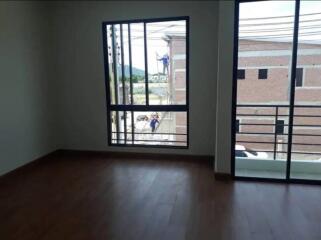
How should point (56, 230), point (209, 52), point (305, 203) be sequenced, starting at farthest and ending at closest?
point (209, 52), point (305, 203), point (56, 230)

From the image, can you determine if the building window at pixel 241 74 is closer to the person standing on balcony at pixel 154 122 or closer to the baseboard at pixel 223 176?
the baseboard at pixel 223 176

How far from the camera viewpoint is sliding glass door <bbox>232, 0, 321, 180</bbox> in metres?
3.02

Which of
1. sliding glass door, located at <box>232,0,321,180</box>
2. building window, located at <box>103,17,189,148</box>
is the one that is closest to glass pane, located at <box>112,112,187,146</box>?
building window, located at <box>103,17,189,148</box>

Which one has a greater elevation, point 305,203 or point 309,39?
point 309,39

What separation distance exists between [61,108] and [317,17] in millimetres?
4015

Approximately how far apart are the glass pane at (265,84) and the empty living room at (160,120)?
0.01 meters

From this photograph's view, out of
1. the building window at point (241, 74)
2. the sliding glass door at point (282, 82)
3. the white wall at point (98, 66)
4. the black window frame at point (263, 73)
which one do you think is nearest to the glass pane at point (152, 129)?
the white wall at point (98, 66)

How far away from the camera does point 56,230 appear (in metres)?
2.28

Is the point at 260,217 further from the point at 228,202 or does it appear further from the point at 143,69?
the point at 143,69

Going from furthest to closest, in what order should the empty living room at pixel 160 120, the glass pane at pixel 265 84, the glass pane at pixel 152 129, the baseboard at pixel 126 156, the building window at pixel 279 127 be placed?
the glass pane at pixel 152 129
the baseboard at pixel 126 156
the building window at pixel 279 127
the glass pane at pixel 265 84
the empty living room at pixel 160 120

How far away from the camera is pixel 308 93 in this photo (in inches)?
122

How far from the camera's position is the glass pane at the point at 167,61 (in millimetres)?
4039

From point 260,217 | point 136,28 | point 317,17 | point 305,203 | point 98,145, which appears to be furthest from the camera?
point 98,145

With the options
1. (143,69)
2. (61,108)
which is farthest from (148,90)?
(61,108)
